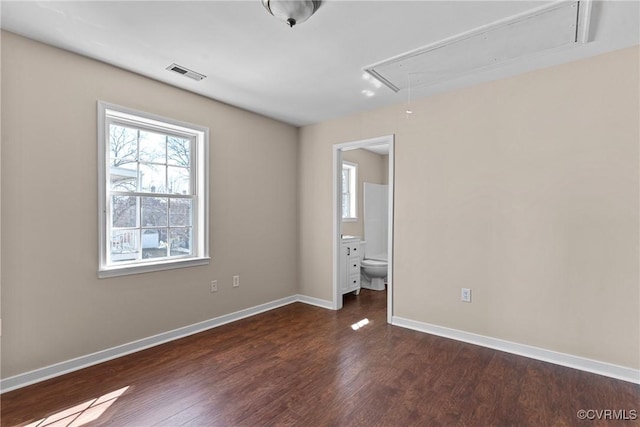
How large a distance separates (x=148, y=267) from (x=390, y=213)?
2.46 metres

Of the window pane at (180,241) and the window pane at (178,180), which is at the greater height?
the window pane at (178,180)

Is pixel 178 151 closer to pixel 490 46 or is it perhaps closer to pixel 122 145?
pixel 122 145

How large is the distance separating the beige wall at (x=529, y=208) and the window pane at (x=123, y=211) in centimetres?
258

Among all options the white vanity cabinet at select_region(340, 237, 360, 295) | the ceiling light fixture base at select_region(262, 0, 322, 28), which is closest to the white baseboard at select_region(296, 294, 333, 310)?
the white vanity cabinet at select_region(340, 237, 360, 295)

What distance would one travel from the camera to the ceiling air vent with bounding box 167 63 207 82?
259 centimetres

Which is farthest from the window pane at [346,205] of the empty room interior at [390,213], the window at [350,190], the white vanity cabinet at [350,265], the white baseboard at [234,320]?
the white baseboard at [234,320]

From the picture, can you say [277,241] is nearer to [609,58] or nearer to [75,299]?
[75,299]

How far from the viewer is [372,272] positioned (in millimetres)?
4973

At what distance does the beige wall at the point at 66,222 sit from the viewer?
2131 millimetres

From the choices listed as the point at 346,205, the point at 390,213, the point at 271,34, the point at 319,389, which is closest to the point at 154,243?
the point at 319,389

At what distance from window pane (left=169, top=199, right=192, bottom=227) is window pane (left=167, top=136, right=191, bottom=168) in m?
0.38

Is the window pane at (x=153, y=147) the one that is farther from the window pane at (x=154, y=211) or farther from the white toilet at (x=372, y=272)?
the white toilet at (x=372, y=272)

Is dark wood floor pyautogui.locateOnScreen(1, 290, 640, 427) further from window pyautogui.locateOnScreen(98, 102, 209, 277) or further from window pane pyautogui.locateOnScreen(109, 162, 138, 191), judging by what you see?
window pane pyautogui.locateOnScreen(109, 162, 138, 191)

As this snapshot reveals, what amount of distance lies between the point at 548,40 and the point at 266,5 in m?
1.94
